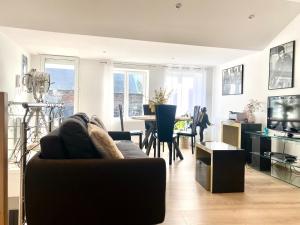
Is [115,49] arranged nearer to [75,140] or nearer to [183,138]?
[183,138]

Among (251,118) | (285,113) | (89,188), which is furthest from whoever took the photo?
(251,118)

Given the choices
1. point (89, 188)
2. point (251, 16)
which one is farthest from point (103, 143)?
point (251, 16)

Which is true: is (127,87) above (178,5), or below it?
below

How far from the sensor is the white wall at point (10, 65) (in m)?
4.32

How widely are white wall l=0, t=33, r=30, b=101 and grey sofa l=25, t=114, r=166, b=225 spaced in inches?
127

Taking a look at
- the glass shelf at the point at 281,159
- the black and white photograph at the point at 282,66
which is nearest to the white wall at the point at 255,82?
the black and white photograph at the point at 282,66

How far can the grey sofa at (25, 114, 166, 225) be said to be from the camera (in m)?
1.68

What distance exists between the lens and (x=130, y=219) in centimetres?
180

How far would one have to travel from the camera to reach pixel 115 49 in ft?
17.9

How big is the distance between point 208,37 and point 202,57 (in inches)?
54.3

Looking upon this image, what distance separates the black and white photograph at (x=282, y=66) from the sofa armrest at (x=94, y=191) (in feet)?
11.5

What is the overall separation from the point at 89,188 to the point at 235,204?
1691 mm

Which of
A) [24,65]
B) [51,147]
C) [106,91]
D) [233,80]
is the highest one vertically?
[24,65]

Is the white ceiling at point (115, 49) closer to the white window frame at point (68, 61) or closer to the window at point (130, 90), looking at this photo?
the white window frame at point (68, 61)
